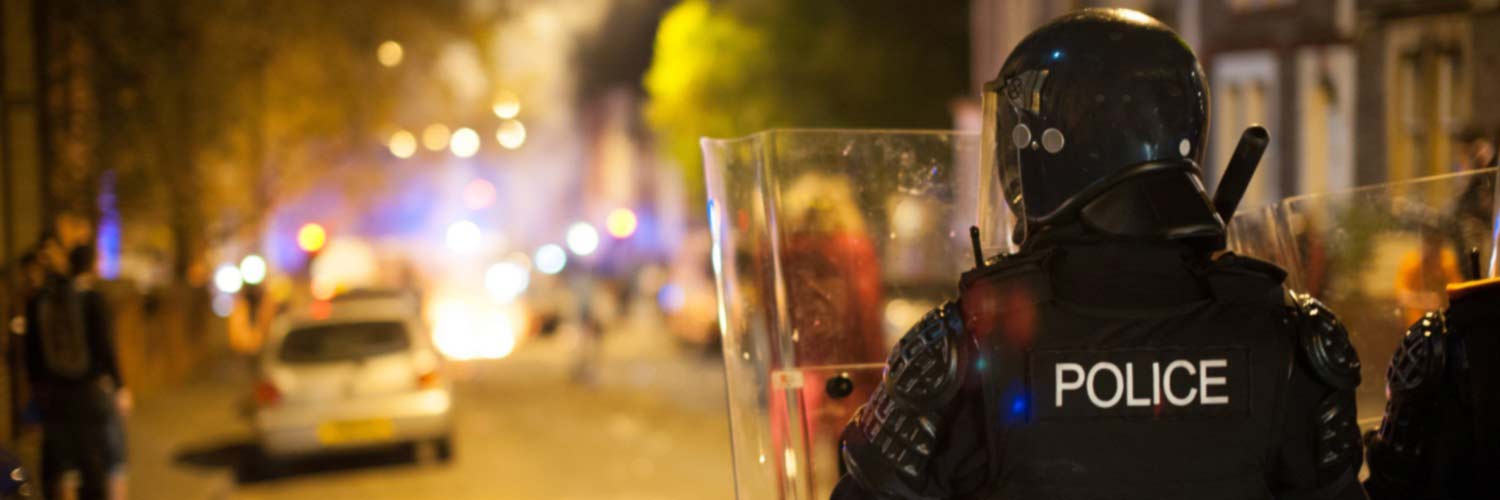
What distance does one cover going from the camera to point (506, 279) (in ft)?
118

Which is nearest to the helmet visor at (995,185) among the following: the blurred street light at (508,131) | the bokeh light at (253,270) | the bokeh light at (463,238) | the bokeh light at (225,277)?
the bokeh light at (253,270)

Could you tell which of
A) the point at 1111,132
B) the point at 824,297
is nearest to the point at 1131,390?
the point at 1111,132

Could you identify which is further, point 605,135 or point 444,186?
point 605,135

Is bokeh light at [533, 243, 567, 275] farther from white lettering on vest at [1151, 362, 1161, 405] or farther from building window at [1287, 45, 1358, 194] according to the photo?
white lettering on vest at [1151, 362, 1161, 405]

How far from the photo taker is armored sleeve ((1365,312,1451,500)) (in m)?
2.32

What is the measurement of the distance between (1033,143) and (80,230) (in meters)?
7.66

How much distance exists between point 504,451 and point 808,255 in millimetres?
9633

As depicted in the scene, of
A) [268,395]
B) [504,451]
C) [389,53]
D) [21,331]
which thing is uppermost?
[389,53]

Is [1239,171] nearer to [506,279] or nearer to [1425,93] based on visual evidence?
[1425,93]

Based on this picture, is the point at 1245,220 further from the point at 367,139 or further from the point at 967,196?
the point at 367,139

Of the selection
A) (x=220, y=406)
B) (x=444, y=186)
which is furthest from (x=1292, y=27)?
(x=444, y=186)

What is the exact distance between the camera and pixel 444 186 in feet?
185

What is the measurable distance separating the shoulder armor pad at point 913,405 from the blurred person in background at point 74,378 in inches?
241

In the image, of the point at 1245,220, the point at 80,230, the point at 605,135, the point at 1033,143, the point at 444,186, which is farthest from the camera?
the point at 605,135
